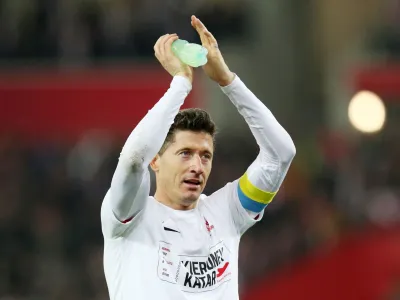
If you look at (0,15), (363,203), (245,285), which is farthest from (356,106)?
(0,15)

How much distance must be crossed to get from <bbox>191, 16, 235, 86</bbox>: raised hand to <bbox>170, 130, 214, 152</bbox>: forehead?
292mm

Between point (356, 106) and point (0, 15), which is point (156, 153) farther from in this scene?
point (0, 15)

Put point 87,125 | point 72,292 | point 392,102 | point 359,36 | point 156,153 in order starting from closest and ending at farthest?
point 156,153
point 72,292
point 87,125
point 392,102
point 359,36

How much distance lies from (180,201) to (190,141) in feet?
0.88

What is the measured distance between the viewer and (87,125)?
1170 cm

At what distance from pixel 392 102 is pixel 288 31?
2.89 metres

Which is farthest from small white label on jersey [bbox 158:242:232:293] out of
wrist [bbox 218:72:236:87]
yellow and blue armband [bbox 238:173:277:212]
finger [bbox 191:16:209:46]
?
finger [bbox 191:16:209:46]

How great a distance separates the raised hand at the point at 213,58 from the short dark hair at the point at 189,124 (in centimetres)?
20

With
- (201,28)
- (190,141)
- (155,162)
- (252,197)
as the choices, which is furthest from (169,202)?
(201,28)

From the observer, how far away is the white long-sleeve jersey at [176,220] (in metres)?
4.67

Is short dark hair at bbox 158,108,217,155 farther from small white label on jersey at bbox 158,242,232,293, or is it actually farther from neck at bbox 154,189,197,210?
small white label on jersey at bbox 158,242,232,293

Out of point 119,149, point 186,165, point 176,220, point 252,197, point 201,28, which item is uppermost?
point 119,149

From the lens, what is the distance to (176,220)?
497 cm

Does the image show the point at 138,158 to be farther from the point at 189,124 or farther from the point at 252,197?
the point at 252,197
